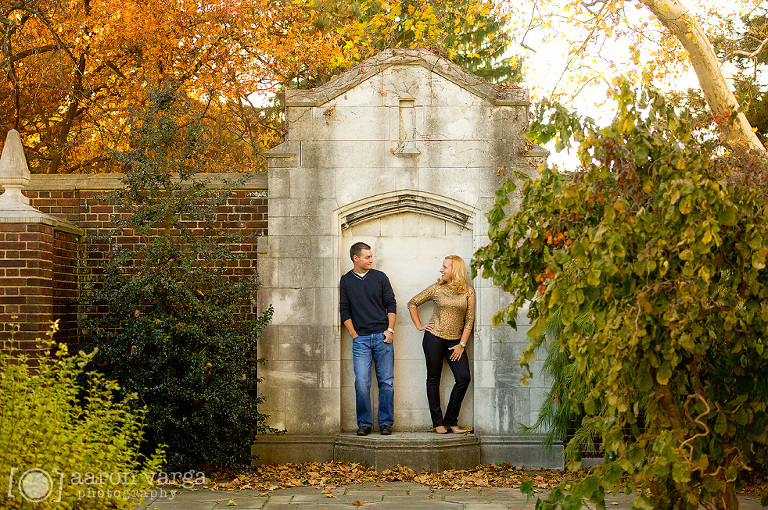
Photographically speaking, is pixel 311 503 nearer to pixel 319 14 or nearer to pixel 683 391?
pixel 683 391

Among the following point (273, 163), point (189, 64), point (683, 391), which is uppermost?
point (189, 64)

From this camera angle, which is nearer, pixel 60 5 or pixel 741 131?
pixel 741 131

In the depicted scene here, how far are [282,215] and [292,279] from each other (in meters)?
0.72

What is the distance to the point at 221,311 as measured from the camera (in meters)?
7.40

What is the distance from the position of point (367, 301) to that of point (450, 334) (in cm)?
98

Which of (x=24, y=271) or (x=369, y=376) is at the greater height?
(x=24, y=271)

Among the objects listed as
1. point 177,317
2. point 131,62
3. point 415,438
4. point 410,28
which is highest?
point 410,28

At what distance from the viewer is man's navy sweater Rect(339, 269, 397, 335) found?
812 centimetres

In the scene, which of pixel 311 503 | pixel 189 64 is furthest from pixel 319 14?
pixel 311 503

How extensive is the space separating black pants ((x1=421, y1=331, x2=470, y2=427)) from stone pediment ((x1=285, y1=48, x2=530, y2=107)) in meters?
2.75

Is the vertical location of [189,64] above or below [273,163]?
above

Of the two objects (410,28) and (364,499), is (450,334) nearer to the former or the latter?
(364,499)

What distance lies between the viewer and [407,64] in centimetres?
830

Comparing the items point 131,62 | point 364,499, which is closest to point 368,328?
point 364,499
